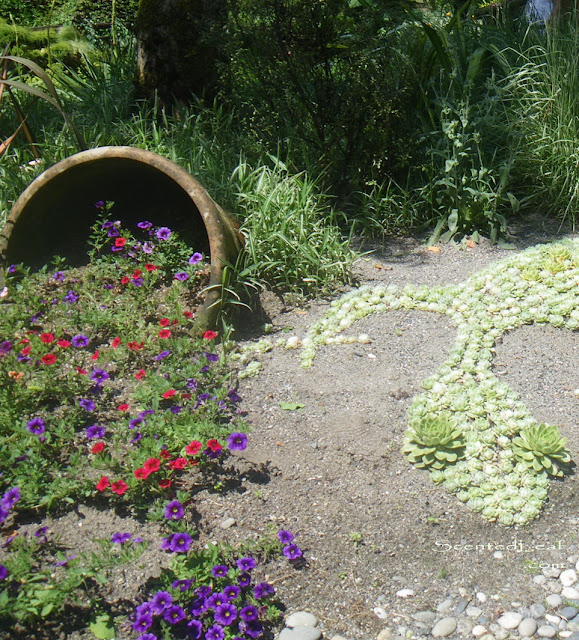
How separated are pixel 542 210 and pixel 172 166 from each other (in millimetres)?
2572

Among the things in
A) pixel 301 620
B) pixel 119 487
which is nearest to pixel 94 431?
pixel 119 487

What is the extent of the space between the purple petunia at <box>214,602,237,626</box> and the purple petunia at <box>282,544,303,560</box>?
0.93ft

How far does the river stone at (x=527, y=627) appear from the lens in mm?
2252

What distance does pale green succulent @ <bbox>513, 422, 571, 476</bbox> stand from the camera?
273 cm

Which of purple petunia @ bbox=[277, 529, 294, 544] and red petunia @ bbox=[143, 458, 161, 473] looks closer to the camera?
purple petunia @ bbox=[277, 529, 294, 544]

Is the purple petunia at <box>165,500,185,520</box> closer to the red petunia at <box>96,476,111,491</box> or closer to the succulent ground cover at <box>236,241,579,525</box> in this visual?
the red petunia at <box>96,476,111,491</box>

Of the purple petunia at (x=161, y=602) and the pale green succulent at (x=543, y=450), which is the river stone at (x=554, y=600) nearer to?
the pale green succulent at (x=543, y=450)

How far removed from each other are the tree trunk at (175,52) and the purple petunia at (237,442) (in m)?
3.45

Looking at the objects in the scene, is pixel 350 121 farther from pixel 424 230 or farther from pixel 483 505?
pixel 483 505

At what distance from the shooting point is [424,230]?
4.73 metres

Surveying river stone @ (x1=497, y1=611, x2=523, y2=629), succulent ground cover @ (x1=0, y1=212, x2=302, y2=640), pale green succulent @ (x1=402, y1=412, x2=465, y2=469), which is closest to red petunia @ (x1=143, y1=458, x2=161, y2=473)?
succulent ground cover @ (x1=0, y1=212, x2=302, y2=640)

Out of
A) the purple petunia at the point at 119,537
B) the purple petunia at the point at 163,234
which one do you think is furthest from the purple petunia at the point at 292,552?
the purple petunia at the point at 163,234

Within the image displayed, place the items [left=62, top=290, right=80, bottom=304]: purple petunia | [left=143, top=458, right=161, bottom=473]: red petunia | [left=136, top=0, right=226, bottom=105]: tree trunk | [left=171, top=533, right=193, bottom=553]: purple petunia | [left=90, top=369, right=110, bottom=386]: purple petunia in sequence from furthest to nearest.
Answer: [left=136, top=0, right=226, bottom=105]: tree trunk → [left=62, top=290, right=80, bottom=304]: purple petunia → [left=90, top=369, right=110, bottom=386]: purple petunia → [left=143, top=458, right=161, bottom=473]: red petunia → [left=171, top=533, right=193, bottom=553]: purple petunia

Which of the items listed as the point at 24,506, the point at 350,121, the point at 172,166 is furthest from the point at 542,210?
the point at 24,506
